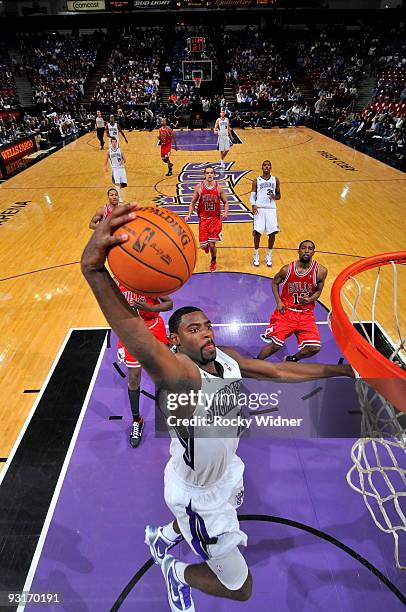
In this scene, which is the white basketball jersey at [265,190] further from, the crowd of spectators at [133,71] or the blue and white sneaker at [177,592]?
the crowd of spectators at [133,71]

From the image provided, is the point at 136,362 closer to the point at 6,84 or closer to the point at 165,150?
the point at 165,150

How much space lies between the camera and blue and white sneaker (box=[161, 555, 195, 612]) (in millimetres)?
2543

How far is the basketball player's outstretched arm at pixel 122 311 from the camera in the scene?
1.65 m

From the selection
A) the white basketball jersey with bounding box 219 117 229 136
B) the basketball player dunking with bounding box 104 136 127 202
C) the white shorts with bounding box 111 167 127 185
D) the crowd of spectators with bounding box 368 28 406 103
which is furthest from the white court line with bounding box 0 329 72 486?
the crowd of spectators with bounding box 368 28 406 103

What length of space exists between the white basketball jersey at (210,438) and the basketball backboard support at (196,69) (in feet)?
93.9

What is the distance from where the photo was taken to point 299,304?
4613mm

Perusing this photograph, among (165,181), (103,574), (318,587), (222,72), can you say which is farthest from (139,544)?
(222,72)

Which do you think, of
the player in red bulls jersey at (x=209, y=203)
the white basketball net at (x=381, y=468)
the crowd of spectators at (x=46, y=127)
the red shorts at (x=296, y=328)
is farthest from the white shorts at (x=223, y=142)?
the white basketball net at (x=381, y=468)

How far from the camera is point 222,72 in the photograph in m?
27.1

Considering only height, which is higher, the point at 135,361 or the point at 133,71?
the point at 133,71

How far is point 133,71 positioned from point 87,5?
526cm

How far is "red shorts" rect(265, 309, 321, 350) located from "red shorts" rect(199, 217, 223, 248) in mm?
2550

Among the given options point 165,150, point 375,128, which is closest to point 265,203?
point 165,150

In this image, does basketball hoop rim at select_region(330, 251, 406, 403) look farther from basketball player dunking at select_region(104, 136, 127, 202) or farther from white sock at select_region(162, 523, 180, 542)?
basketball player dunking at select_region(104, 136, 127, 202)
